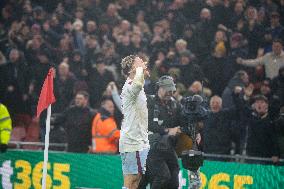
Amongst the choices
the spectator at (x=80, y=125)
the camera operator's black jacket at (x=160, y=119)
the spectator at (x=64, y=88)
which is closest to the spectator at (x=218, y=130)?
the spectator at (x=80, y=125)

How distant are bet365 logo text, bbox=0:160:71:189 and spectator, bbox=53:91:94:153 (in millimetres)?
1151

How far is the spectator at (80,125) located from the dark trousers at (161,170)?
3.98m

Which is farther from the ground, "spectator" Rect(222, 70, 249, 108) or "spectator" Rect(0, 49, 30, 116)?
"spectator" Rect(0, 49, 30, 116)

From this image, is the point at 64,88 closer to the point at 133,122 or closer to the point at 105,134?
the point at 105,134

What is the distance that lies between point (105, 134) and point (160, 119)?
3507 millimetres

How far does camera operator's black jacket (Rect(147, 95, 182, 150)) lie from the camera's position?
1021 centimetres

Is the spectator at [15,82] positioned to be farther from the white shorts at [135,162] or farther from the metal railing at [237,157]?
the white shorts at [135,162]

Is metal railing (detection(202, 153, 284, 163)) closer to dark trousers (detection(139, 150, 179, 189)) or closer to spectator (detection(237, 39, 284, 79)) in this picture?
dark trousers (detection(139, 150, 179, 189))

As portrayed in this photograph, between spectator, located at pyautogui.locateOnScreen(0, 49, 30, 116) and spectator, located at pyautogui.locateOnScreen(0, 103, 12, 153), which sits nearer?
spectator, located at pyautogui.locateOnScreen(0, 103, 12, 153)

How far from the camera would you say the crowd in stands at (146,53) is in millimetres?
13852

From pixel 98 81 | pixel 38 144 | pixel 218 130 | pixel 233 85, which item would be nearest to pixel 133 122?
pixel 218 130

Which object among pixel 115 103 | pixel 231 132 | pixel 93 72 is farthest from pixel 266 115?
pixel 93 72

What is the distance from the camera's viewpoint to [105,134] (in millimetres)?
13562

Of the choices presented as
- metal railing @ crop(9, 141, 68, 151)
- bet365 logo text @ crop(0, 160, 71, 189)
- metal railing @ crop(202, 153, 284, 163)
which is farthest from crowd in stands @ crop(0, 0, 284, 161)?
bet365 logo text @ crop(0, 160, 71, 189)
